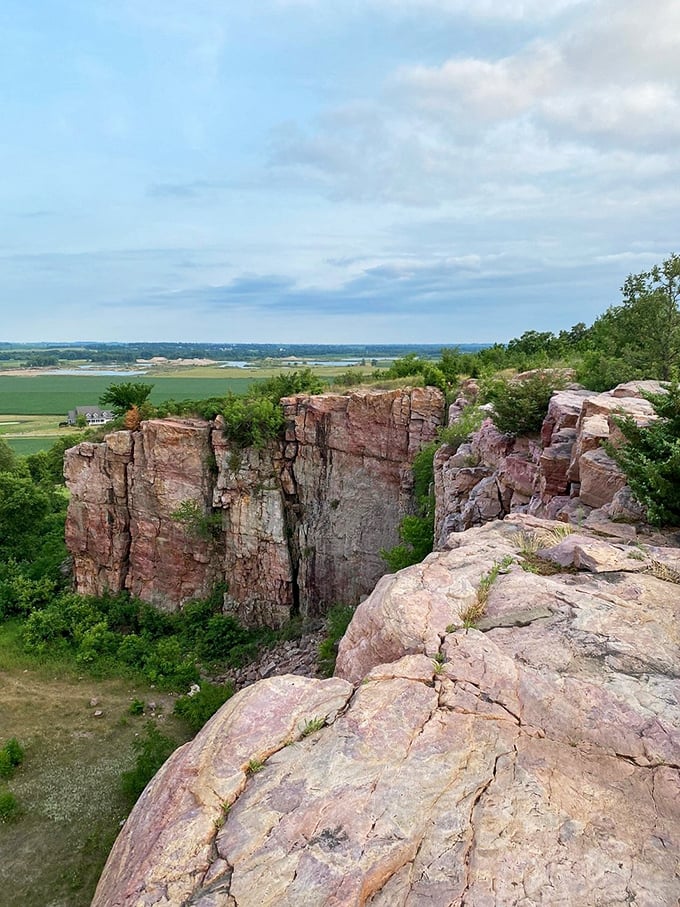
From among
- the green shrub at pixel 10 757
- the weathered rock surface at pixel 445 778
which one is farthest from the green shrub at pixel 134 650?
the weathered rock surface at pixel 445 778

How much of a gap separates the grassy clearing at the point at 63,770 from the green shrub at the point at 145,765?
0.38 m

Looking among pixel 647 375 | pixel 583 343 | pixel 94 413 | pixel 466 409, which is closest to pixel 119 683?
pixel 466 409

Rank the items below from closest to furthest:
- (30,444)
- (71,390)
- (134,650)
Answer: (134,650) < (30,444) < (71,390)

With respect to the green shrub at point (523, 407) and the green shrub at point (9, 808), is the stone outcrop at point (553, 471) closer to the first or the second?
the green shrub at point (523, 407)

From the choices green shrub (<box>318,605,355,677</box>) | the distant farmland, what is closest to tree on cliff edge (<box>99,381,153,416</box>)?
green shrub (<box>318,605,355,677</box>)

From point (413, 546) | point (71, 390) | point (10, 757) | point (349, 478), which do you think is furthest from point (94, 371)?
point (413, 546)

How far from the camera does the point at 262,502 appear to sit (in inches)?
938

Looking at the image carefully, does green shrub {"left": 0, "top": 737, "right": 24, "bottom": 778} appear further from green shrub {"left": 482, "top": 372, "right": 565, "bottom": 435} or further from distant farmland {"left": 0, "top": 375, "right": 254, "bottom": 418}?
distant farmland {"left": 0, "top": 375, "right": 254, "bottom": 418}

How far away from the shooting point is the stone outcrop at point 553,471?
952 centimetres

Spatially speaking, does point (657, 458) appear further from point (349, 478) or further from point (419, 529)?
point (349, 478)

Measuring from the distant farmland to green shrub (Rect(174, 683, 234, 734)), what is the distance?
2778 inches

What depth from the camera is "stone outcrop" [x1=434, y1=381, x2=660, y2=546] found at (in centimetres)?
952

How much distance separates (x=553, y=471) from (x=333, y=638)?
30.5 feet

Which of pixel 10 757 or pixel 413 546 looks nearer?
pixel 10 757
